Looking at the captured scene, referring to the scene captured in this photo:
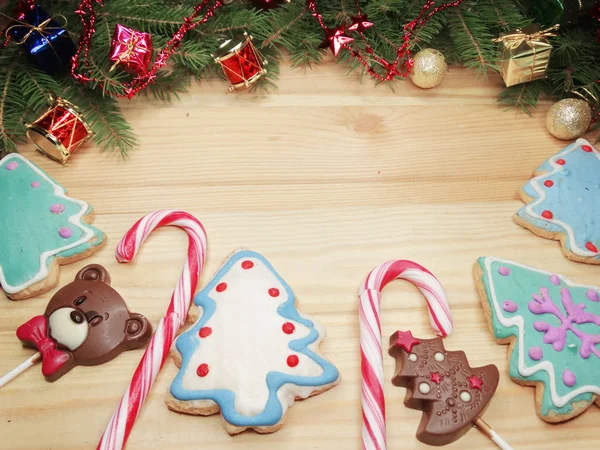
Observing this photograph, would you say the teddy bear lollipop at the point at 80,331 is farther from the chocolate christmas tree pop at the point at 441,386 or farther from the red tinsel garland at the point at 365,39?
the red tinsel garland at the point at 365,39

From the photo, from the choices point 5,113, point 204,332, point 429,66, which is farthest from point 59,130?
point 429,66

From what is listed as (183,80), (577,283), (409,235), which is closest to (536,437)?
(577,283)

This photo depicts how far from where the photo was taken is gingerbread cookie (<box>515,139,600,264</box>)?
4.90 ft

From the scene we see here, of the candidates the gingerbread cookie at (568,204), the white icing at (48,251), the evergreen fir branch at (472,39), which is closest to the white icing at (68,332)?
the white icing at (48,251)

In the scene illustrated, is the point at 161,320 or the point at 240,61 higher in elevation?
the point at 240,61

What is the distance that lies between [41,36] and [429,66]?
3.34 ft

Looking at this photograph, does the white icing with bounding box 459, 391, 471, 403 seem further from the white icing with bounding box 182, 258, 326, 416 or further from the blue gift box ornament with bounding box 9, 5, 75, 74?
the blue gift box ornament with bounding box 9, 5, 75, 74

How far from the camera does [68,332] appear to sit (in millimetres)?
1272

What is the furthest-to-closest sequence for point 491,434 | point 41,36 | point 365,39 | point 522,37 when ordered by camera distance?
→ point 365,39 < point 522,37 < point 41,36 < point 491,434

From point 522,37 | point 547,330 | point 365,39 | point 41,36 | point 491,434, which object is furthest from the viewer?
point 365,39

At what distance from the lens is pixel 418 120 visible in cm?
171

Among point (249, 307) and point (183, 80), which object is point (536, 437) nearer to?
point (249, 307)

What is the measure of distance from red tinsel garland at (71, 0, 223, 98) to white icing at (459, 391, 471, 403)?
1.08 metres

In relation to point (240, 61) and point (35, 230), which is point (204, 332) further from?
point (240, 61)
